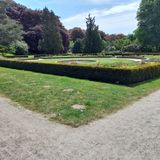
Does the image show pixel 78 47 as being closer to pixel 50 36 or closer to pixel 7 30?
pixel 50 36

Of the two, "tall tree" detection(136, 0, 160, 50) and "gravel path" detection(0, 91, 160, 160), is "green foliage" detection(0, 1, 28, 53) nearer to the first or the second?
"gravel path" detection(0, 91, 160, 160)

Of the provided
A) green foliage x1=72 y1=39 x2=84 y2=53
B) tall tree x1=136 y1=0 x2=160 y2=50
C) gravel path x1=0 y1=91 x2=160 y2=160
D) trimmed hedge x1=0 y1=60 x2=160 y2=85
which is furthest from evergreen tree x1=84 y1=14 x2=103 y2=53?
gravel path x1=0 y1=91 x2=160 y2=160

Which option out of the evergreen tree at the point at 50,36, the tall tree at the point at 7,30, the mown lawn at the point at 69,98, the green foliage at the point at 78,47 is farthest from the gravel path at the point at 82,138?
the green foliage at the point at 78,47

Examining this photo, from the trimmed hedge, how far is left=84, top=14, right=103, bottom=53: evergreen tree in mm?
28913

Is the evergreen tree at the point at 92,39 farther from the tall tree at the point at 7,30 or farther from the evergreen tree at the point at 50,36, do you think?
the tall tree at the point at 7,30

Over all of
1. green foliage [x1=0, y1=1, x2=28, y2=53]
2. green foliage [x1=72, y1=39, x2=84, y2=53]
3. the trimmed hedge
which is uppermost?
green foliage [x1=0, y1=1, x2=28, y2=53]

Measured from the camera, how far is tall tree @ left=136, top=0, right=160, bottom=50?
46250mm

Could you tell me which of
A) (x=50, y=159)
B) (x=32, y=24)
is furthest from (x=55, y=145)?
(x=32, y=24)

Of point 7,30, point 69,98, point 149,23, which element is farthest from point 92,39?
point 69,98

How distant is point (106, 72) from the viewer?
48.8 ft

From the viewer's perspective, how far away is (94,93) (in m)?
10.7

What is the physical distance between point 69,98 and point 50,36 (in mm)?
37528

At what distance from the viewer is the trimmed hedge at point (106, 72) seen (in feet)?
46.4

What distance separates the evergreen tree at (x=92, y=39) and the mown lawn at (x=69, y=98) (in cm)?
3510
